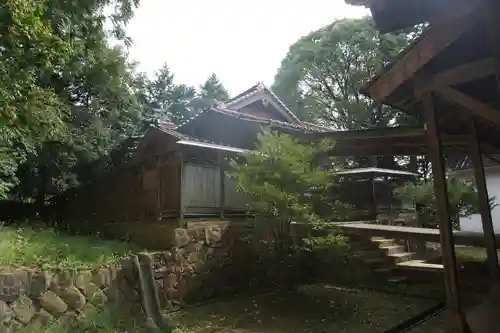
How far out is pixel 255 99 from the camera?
13.2m

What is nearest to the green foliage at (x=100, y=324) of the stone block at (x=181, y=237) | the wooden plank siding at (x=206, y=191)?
the stone block at (x=181, y=237)

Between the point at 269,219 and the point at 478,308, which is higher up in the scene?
the point at 269,219

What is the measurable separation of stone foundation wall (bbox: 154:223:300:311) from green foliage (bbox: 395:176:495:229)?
15.6 ft

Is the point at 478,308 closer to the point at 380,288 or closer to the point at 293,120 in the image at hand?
the point at 380,288

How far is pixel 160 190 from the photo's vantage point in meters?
8.82

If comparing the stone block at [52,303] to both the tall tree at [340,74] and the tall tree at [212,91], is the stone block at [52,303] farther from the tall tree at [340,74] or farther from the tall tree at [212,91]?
the tall tree at [212,91]

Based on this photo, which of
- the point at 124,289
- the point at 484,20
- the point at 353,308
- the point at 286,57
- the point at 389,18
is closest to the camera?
the point at 484,20

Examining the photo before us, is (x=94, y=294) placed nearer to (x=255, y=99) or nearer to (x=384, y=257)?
(x=384, y=257)

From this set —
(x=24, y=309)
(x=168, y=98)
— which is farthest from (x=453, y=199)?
(x=168, y=98)

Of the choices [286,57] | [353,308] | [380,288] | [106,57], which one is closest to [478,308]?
[353,308]

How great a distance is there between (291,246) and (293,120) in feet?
24.0

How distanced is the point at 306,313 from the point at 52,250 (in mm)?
4583

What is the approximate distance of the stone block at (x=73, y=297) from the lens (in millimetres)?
5582

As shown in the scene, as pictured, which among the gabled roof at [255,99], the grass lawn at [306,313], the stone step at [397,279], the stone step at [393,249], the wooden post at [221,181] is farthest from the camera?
the gabled roof at [255,99]
